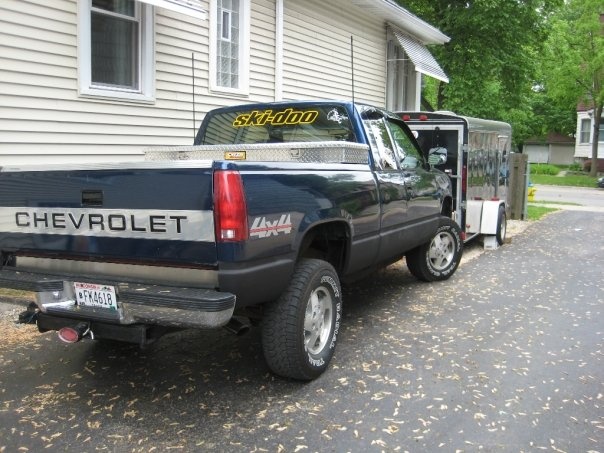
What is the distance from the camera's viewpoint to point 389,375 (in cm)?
441

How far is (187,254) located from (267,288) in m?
0.55

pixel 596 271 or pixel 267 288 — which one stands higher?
pixel 267 288

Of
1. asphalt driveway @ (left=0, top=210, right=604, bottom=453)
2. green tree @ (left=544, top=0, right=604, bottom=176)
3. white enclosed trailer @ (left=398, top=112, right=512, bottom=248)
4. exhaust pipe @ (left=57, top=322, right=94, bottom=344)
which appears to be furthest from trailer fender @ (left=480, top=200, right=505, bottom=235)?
green tree @ (left=544, top=0, right=604, bottom=176)

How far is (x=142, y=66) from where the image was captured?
7.90 metres

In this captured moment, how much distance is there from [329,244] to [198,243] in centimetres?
163

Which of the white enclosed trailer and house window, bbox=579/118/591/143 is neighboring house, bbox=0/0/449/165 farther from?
house window, bbox=579/118/591/143

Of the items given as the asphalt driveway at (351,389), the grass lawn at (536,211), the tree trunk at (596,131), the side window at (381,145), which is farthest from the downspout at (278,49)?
the tree trunk at (596,131)

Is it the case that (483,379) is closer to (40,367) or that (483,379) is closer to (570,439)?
(570,439)

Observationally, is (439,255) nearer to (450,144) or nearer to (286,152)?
(450,144)

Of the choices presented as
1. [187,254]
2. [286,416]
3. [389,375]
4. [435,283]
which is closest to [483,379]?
[389,375]

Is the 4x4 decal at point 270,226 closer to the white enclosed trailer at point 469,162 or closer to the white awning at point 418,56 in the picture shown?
the white enclosed trailer at point 469,162

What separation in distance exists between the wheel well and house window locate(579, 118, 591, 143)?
43.6 m

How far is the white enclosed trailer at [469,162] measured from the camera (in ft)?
30.1

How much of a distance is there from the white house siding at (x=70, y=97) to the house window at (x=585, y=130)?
40606 mm
